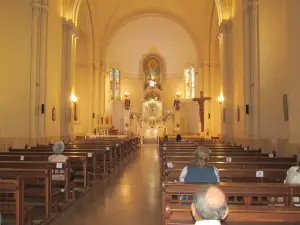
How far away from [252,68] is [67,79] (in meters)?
9.17

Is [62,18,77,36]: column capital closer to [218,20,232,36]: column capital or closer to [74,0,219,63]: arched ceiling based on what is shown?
[218,20,232,36]: column capital

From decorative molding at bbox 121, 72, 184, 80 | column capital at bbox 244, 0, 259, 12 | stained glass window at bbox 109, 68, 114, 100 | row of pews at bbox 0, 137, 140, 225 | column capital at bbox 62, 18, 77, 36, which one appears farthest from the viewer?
decorative molding at bbox 121, 72, 184, 80

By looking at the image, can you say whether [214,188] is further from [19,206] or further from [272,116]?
[272,116]

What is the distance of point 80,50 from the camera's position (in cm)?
2725

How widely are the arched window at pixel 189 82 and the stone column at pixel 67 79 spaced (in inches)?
585

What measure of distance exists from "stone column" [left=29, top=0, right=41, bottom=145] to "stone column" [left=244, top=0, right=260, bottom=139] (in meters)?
7.94

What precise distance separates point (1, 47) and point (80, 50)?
1377 centimetres

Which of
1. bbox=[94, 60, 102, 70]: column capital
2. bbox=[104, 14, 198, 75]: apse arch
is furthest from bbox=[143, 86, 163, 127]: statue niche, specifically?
bbox=[94, 60, 102, 70]: column capital

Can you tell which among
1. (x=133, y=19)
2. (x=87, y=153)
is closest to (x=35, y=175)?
(x=87, y=153)

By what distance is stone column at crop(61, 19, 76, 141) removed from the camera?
1745 cm

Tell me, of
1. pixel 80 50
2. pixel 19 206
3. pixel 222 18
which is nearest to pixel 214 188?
pixel 19 206

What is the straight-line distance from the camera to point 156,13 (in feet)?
97.4

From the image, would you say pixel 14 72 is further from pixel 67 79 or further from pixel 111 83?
pixel 111 83

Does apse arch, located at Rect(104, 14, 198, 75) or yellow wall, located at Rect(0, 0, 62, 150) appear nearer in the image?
yellow wall, located at Rect(0, 0, 62, 150)
